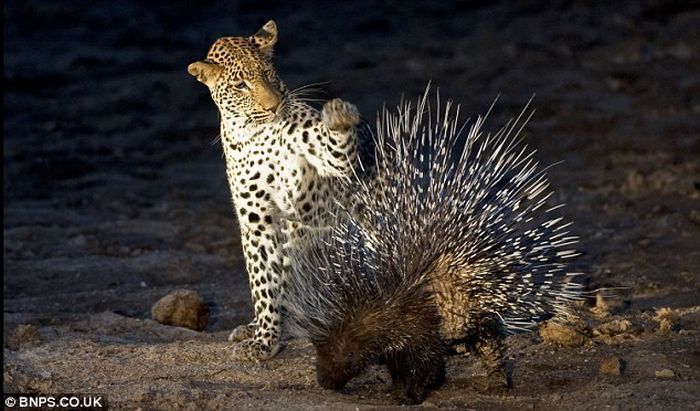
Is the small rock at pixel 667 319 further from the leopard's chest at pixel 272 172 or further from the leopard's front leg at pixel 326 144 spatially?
the leopard's chest at pixel 272 172

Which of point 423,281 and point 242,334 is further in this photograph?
point 242,334

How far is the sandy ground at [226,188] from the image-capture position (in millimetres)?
5484

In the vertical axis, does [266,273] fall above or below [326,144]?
below

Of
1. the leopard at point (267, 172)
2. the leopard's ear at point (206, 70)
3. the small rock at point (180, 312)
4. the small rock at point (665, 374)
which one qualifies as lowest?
the small rock at point (665, 374)

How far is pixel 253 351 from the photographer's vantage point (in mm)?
5836

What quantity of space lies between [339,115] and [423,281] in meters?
0.85

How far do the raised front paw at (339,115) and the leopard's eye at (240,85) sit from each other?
0.54 metres

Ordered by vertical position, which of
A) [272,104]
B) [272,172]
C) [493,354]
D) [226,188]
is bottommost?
[493,354]

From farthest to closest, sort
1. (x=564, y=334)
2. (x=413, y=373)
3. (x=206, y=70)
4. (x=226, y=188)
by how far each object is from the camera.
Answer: (x=226, y=188)
(x=206, y=70)
(x=564, y=334)
(x=413, y=373)

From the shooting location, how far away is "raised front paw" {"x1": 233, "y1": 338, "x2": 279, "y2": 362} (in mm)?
5824

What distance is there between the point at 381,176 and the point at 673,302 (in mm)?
2077

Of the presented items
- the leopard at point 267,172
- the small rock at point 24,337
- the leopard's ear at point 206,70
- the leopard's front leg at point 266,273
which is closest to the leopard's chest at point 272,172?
the leopard at point 267,172

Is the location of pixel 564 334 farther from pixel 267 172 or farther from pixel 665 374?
pixel 267 172

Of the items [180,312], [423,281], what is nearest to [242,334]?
[180,312]
